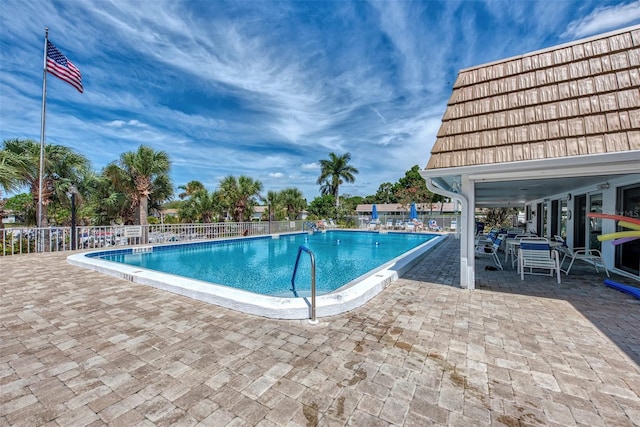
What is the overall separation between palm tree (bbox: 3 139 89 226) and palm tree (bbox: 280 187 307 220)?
18273 millimetres

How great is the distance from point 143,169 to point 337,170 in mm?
24291

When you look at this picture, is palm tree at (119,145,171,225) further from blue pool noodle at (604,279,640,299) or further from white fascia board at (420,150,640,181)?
blue pool noodle at (604,279,640,299)

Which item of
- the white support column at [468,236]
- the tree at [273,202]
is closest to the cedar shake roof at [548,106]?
the white support column at [468,236]

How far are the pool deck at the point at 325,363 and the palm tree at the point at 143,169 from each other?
10.9 meters

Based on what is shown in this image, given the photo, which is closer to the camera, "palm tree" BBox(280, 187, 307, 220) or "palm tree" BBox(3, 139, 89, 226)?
"palm tree" BBox(3, 139, 89, 226)

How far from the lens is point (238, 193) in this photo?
20125 millimetres

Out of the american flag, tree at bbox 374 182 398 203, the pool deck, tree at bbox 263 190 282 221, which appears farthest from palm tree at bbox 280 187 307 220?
tree at bbox 374 182 398 203

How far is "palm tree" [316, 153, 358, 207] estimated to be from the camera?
1372 inches

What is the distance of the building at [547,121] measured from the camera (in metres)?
4.27

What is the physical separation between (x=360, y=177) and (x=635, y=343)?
33.6 metres

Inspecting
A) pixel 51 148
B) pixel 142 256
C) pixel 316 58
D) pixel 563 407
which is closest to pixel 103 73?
pixel 51 148

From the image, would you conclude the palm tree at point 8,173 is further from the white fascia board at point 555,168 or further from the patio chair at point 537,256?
the patio chair at point 537,256

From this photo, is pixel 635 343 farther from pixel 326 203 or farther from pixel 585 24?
pixel 326 203

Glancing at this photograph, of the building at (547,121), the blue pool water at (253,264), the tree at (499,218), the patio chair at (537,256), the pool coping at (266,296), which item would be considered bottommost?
the blue pool water at (253,264)
